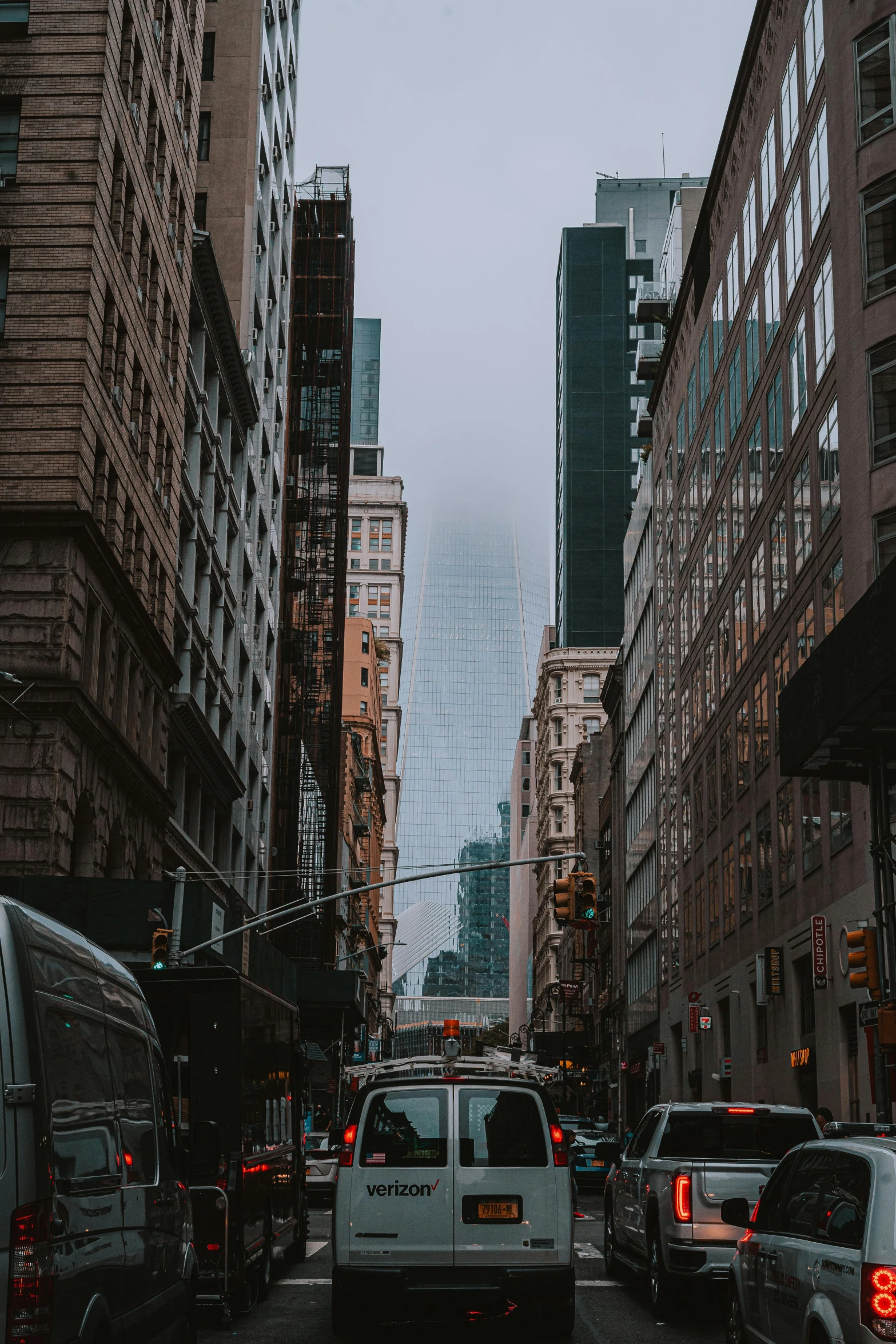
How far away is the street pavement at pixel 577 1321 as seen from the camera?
45.9 feet

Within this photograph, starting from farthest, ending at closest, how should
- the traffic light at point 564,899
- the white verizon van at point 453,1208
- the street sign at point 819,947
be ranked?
the street sign at point 819,947
the traffic light at point 564,899
the white verizon van at point 453,1208

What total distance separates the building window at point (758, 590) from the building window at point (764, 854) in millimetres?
5133

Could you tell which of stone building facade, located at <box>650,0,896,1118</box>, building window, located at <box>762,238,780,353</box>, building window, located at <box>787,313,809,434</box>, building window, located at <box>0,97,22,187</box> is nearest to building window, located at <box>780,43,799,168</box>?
stone building facade, located at <box>650,0,896,1118</box>

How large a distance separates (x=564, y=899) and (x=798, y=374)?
18396 mm

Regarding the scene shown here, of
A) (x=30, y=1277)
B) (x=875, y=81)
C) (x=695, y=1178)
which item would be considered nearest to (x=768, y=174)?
(x=875, y=81)

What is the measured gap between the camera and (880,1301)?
25.7ft

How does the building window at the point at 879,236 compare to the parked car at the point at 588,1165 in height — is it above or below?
above

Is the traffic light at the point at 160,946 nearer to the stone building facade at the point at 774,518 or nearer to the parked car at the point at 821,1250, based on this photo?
the stone building facade at the point at 774,518

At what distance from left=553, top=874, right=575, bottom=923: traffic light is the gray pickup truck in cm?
1177

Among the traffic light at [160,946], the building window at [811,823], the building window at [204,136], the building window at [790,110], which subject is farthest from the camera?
the building window at [204,136]

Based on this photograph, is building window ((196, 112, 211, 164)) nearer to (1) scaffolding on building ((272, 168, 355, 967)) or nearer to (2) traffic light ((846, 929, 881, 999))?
(1) scaffolding on building ((272, 168, 355, 967))

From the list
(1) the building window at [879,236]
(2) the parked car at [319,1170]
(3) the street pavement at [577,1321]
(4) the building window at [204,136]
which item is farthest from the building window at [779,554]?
(4) the building window at [204,136]

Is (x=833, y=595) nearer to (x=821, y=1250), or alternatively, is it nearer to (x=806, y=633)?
(x=806, y=633)

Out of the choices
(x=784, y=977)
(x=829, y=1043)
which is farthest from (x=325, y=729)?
(x=829, y=1043)
